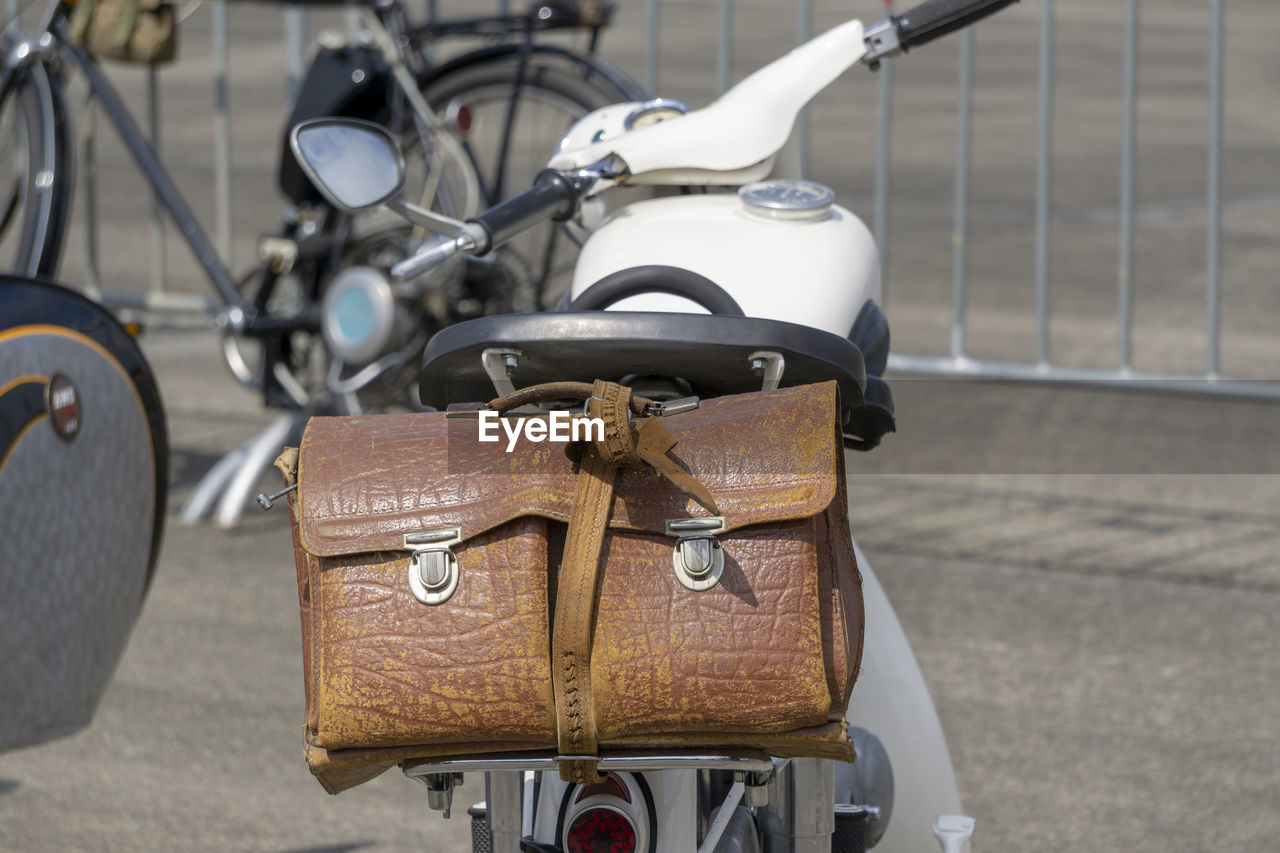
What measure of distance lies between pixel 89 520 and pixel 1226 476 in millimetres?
3640

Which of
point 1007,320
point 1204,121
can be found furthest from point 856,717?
point 1204,121

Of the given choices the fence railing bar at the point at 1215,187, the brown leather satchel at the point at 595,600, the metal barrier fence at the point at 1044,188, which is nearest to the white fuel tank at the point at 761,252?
the brown leather satchel at the point at 595,600

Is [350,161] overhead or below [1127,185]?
overhead

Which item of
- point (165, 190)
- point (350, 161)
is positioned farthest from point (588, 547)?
point (165, 190)

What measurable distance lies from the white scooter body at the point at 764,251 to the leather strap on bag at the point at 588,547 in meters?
0.25

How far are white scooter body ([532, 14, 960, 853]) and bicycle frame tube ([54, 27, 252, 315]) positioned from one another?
2903 mm

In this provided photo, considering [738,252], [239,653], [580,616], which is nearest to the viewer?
[580,616]

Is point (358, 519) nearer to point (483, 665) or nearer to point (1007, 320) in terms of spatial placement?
point (483, 665)

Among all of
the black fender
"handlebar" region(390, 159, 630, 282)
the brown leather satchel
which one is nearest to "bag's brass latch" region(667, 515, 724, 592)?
the brown leather satchel

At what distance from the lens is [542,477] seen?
1.61 meters

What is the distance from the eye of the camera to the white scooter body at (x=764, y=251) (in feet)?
6.37

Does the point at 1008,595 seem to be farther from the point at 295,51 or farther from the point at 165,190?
the point at 295,51

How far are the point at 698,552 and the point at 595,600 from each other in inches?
3.9

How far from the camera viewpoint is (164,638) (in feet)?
14.1
